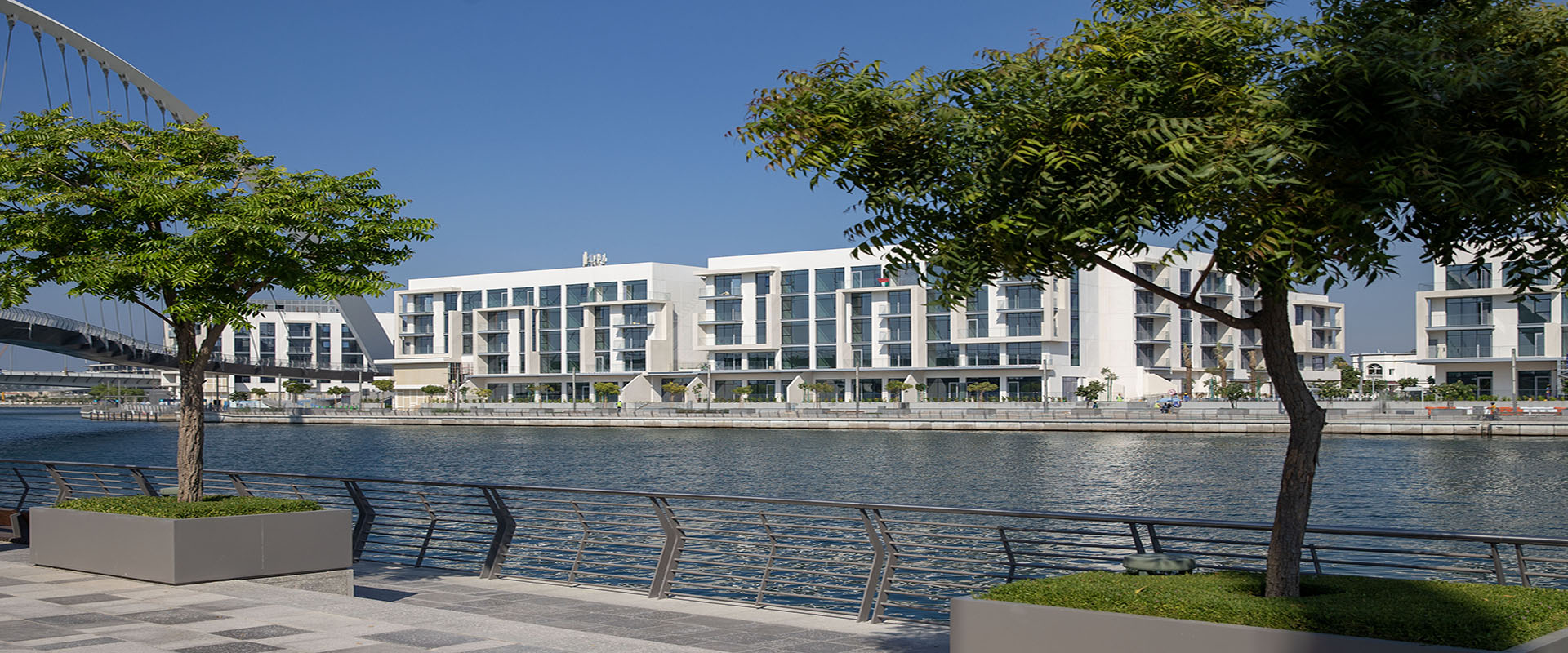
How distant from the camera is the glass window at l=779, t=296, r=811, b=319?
10456cm

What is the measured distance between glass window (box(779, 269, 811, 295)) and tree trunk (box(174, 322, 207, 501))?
91885 millimetres

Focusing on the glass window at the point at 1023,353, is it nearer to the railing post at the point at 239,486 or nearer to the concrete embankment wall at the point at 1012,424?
the concrete embankment wall at the point at 1012,424

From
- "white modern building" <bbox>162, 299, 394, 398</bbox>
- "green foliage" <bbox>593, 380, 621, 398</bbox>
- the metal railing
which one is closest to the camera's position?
the metal railing

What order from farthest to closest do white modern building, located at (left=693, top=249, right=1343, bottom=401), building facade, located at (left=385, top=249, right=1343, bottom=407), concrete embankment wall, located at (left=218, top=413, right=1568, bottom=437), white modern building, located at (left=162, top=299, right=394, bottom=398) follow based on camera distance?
white modern building, located at (left=162, top=299, right=394, bottom=398) < building facade, located at (left=385, top=249, right=1343, bottom=407) < white modern building, located at (left=693, top=249, right=1343, bottom=401) < concrete embankment wall, located at (left=218, top=413, right=1568, bottom=437)

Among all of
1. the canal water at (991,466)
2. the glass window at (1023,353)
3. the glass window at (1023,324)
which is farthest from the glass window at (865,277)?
the canal water at (991,466)

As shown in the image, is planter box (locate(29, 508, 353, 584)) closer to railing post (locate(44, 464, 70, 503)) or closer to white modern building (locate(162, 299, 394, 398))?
railing post (locate(44, 464, 70, 503))

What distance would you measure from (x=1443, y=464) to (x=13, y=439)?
8764 cm

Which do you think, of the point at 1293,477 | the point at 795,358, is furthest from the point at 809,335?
the point at 1293,477

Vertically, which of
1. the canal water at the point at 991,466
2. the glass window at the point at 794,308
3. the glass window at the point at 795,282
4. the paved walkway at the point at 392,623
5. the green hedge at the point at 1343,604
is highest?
the glass window at the point at 795,282

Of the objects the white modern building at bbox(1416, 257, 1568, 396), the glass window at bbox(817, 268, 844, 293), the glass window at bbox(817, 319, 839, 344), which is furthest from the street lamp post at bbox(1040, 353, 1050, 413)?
the white modern building at bbox(1416, 257, 1568, 396)

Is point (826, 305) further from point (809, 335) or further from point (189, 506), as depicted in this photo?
point (189, 506)

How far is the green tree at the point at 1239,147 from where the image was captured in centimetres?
554

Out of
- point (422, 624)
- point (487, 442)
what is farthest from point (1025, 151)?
point (487, 442)

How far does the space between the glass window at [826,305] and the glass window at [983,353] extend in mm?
12185
